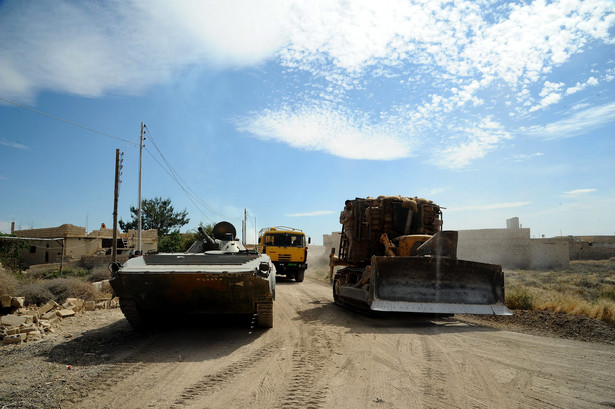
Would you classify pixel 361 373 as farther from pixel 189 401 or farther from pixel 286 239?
pixel 286 239

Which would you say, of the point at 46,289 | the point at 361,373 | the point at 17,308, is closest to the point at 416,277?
the point at 361,373

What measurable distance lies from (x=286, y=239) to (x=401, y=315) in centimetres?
1060

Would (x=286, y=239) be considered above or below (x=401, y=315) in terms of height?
above

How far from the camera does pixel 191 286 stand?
5.60m

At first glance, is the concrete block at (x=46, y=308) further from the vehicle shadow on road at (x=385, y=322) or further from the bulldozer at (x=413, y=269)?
the bulldozer at (x=413, y=269)

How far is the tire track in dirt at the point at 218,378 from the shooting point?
3.59 m

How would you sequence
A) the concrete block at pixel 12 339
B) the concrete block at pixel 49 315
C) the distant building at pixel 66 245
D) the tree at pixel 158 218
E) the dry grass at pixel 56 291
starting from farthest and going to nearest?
the tree at pixel 158 218
the distant building at pixel 66 245
the dry grass at pixel 56 291
the concrete block at pixel 49 315
the concrete block at pixel 12 339

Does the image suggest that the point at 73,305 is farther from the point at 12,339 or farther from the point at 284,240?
the point at 284,240

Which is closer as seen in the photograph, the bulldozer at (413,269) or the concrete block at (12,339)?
the concrete block at (12,339)

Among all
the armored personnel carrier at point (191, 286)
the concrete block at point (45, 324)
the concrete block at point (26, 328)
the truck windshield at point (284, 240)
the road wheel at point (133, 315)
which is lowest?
the concrete block at point (45, 324)

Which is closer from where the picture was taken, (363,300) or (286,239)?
(363,300)

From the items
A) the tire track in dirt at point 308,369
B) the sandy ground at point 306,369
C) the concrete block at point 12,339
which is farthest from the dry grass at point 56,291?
the tire track in dirt at point 308,369

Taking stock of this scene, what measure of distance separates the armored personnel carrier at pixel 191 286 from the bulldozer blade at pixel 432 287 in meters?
2.21

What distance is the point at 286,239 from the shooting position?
18.7 m
